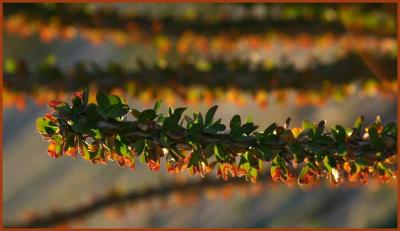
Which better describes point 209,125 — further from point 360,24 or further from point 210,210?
point 210,210

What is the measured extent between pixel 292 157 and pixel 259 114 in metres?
6.78

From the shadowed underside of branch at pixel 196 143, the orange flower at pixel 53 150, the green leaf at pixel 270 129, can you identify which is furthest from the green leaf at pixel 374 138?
the orange flower at pixel 53 150

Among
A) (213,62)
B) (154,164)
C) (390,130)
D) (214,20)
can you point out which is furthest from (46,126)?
(214,20)

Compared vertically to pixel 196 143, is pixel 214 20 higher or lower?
higher

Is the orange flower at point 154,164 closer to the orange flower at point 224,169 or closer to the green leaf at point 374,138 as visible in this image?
the orange flower at point 224,169

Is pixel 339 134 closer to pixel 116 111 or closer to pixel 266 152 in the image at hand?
pixel 266 152

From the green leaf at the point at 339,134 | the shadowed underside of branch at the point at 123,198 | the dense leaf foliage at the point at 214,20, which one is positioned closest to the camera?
the green leaf at the point at 339,134

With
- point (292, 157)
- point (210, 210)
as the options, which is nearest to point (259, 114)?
point (210, 210)

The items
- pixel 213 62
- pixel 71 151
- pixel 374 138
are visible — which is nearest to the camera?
pixel 71 151

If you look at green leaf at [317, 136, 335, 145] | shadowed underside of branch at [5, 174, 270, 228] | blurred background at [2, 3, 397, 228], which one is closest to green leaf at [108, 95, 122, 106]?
green leaf at [317, 136, 335, 145]

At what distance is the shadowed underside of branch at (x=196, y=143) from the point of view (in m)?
0.77

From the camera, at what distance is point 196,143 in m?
0.80

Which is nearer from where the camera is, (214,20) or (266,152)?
(266,152)

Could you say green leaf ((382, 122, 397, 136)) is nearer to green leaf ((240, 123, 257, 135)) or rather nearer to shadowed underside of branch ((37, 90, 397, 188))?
shadowed underside of branch ((37, 90, 397, 188))
